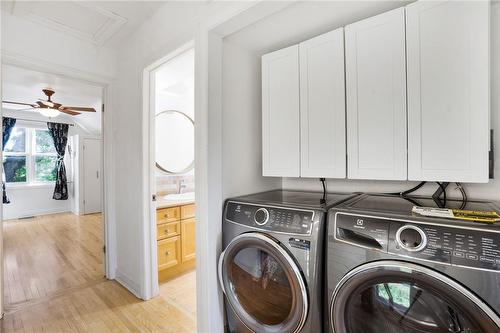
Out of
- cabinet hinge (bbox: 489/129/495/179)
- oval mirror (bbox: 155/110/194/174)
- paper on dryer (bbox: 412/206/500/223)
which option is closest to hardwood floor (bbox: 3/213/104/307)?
oval mirror (bbox: 155/110/194/174)

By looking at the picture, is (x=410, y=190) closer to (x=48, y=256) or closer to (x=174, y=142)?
A: (x=174, y=142)

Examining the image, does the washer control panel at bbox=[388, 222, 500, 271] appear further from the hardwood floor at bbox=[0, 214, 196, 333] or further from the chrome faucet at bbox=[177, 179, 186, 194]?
the chrome faucet at bbox=[177, 179, 186, 194]

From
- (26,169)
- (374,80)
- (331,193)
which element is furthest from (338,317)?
(26,169)

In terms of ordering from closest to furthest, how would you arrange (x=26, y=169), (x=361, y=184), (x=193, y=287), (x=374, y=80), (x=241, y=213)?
(x=374, y=80)
(x=241, y=213)
(x=361, y=184)
(x=193, y=287)
(x=26, y=169)

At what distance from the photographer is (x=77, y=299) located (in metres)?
2.02

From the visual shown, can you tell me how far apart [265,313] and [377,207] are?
0.81 meters

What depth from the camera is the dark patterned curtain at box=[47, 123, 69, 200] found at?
5.36m

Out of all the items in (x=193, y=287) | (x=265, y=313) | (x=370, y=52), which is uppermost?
(x=370, y=52)

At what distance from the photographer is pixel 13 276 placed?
244 cm

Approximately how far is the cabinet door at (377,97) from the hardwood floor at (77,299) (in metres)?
1.70

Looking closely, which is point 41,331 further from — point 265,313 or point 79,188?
point 79,188

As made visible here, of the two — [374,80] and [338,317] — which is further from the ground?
[374,80]

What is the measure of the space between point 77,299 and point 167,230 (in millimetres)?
914

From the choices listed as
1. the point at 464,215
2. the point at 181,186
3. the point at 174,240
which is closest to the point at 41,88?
the point at 181,186
